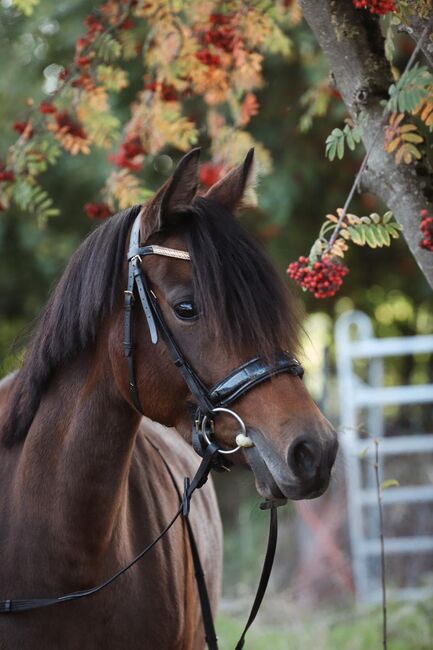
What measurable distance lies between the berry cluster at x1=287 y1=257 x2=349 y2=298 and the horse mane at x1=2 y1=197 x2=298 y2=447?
18 cm

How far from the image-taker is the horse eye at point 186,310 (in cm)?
239

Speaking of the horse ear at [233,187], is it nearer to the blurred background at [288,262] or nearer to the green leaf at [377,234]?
the green leaf at [377,234]

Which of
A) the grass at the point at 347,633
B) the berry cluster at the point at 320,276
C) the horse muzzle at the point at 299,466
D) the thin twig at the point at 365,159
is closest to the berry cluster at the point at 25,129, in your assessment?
the thin twig at the point at 365,159

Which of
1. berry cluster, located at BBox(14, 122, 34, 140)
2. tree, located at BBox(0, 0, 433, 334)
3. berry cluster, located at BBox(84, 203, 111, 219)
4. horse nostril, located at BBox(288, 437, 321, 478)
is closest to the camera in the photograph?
horse nostril, located at BBox(288, 437, 321, 478)

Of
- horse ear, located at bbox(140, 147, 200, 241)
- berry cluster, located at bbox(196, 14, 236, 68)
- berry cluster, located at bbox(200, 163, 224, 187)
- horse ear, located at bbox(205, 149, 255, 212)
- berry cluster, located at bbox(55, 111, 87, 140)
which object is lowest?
horse ear, located at bbox(140, 147, 200, 241)

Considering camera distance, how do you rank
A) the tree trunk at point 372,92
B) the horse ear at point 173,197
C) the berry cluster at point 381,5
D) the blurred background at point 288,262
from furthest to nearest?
the blurred background at point 288,262 < the tree trunk at point 372,92 < the berry cluster at point 381,5 < the horse ear at point 173,197

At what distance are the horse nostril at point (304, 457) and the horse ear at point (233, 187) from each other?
81 cm

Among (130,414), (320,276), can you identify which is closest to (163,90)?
(320,276)

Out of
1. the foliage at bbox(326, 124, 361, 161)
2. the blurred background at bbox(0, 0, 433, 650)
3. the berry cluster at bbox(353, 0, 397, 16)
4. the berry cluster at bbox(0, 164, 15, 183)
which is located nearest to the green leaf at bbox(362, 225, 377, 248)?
the foliage at bbox(326, 124, 361, 161)

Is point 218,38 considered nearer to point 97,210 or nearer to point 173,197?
point 97,210

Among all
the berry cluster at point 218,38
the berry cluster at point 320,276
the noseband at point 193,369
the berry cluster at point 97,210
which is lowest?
the noseband at point 193,369

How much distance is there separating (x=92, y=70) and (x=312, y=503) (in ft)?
15.9

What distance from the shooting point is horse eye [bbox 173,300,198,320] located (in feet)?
7.83

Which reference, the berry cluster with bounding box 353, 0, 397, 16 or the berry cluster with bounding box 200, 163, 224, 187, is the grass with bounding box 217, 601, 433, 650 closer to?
the berry cluster with bounding box 200, 163, 224, 187
